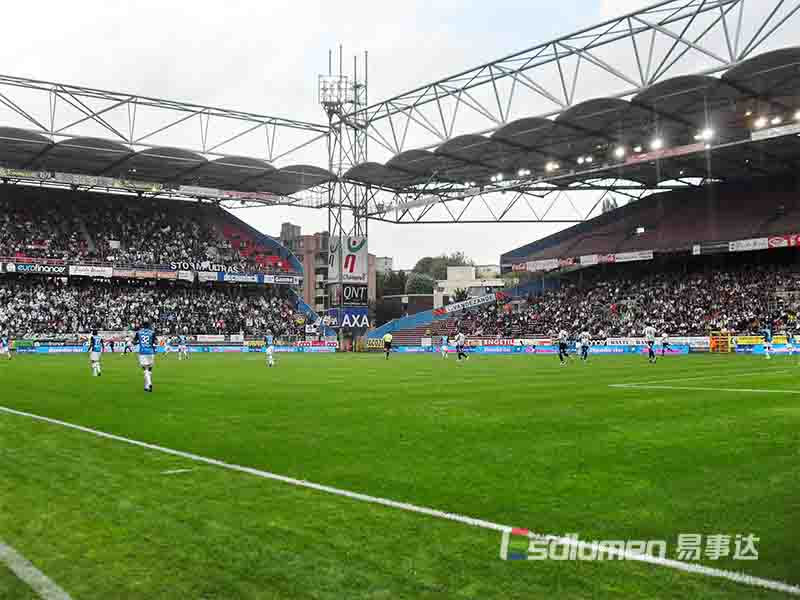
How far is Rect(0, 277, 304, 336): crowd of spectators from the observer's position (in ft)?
188

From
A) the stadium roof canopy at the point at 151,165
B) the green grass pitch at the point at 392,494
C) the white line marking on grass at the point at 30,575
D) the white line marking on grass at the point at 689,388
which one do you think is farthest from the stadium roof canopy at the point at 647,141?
the white line marking on grass at the point at 30,575

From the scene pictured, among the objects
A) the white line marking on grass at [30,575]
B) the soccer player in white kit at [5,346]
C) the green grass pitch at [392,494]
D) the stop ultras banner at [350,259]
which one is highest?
the stop ultras banner at [350,259]

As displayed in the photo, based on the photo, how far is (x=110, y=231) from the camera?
65.8m

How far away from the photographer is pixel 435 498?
7434 mm

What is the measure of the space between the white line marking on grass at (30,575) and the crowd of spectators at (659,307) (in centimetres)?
4923

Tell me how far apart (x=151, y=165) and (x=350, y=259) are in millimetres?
17956

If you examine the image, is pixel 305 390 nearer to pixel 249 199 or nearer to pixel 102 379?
pixel 102 379

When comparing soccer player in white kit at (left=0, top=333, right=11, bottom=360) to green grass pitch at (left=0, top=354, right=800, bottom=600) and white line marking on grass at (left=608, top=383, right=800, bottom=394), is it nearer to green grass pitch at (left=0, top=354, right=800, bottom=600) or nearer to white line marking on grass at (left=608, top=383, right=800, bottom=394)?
green grass pitch at (left=0, top=354, right=800, bottom=600)

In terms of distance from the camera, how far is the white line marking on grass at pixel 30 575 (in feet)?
16.1

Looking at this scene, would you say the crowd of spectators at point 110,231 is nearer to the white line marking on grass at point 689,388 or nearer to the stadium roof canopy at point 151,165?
the stadium roof canopy at point 151,165

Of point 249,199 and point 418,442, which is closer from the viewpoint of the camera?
point 418,442

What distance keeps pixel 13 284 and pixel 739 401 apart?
2317 inches

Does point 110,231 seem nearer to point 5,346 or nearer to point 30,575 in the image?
point 5,346

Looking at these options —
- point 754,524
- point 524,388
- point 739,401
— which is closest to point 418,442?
point 754,524
